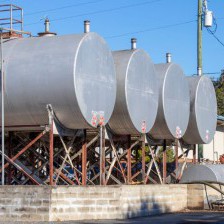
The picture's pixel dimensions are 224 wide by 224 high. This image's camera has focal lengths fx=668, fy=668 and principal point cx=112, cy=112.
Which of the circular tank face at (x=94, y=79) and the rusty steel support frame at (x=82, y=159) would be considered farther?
the rusty steel support frame at (x=82, y=159)

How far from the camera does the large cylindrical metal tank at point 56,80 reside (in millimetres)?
20078

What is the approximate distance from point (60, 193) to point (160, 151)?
504 inches

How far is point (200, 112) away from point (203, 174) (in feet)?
9.32

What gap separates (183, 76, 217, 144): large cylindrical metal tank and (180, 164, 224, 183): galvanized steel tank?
59.1 inches

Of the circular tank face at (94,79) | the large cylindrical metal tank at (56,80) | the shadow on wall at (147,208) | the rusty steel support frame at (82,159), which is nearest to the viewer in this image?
the large cylindrical metal tank at (56,80)

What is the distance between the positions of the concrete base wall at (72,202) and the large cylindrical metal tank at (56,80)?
231 cm

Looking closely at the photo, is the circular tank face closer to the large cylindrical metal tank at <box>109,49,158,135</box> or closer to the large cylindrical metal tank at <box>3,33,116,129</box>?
the large cylindrical metal tank at <box>3,33,116,129</box>

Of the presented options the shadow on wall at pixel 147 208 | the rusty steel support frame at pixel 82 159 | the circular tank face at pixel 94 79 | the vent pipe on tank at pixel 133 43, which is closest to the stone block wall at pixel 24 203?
the rusty steel support frame at pixel 82 159

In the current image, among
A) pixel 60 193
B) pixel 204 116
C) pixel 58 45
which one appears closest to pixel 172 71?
pixel 204 116

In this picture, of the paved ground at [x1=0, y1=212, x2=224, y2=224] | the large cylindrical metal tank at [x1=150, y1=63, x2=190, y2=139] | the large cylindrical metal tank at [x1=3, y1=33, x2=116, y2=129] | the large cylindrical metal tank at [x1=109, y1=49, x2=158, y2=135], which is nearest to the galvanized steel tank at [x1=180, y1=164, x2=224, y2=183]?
the large cylindrical metal tank at [x1=150, y1=63, x2=190, y2=139]

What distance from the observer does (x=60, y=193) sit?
19281 mm

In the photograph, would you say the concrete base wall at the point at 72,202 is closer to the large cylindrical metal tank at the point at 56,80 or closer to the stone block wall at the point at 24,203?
the stone block wall at the point at 24,203

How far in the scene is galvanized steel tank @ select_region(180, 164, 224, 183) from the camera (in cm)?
2836

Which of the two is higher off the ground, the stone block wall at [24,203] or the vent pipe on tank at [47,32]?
the vent pipe on tank at [47,32]
